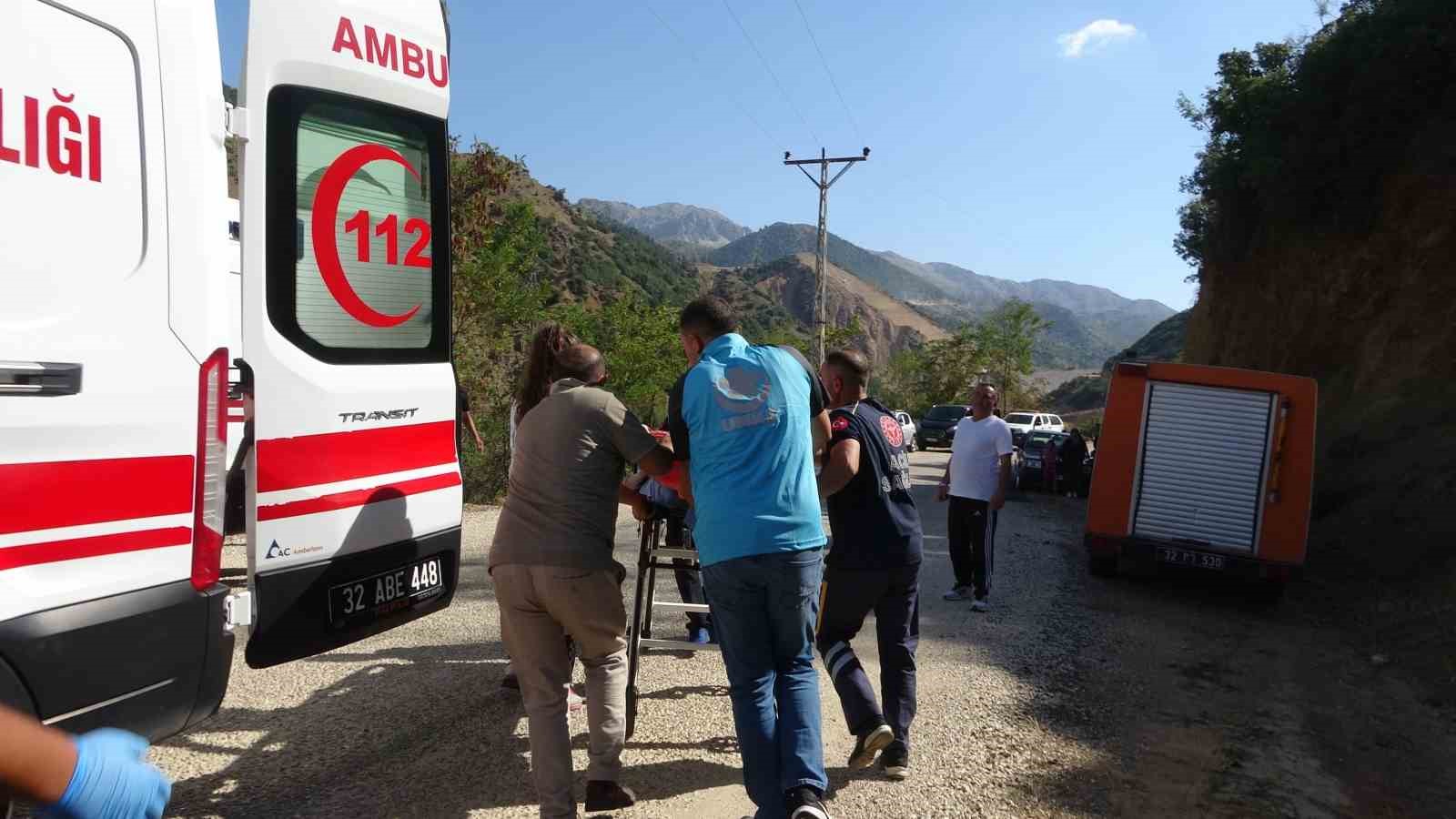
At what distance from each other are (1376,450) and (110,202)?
15.4 meters

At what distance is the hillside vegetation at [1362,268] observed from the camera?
1074cm

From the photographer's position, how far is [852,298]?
582ft

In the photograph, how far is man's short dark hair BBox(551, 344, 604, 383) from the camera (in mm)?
3838

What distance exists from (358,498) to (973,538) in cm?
547

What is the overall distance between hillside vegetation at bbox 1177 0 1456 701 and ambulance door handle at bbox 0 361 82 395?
29.6ft

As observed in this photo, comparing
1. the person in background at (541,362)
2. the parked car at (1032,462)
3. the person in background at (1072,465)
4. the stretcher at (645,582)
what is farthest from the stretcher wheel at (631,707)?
the person in background at (1072,465)

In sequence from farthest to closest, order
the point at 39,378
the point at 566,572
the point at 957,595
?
1. the point at 957,595
2. the point at 566,572
3. the point at 39,378

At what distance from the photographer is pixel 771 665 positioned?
3416mm

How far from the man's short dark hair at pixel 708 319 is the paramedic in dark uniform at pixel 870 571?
0.81 m

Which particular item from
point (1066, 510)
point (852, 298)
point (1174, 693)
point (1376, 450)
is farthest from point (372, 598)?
point (852, 298)

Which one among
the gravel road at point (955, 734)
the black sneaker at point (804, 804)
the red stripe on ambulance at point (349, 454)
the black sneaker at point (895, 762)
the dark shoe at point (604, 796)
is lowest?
the gravel road at point (955, 734)

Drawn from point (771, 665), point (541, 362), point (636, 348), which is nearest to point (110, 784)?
point (771, 665)

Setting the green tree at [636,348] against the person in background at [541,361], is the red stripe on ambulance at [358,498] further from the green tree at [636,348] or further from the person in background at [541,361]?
the green tree at [636,348]

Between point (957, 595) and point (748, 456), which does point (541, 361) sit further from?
point (957, 595)
